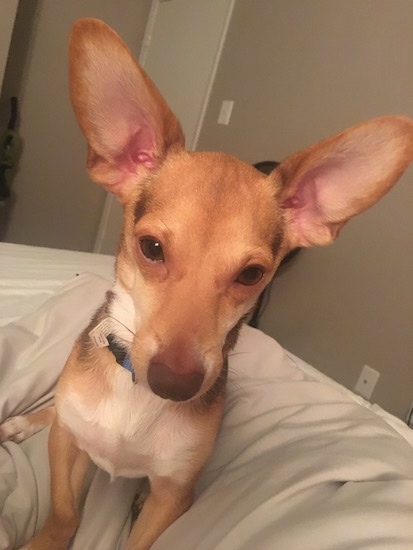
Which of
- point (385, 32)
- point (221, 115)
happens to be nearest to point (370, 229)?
point (385, 32)

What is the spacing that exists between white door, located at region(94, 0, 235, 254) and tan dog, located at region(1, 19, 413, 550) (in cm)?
347

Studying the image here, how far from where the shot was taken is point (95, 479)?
1534 mm

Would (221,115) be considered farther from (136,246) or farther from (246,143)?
(136,246)

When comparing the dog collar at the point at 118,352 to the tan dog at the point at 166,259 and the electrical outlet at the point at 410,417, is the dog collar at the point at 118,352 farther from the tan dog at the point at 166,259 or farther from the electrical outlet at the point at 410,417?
the electrical outlet at the point at 410,417

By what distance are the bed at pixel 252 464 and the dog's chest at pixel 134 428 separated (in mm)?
177

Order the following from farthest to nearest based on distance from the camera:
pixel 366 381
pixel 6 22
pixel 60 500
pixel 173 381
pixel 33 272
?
pixel 6 22 < pixel 366 381 < pixel 33 272 < pixel 60 500 < pixel 173 381

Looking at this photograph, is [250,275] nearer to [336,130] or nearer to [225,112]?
[336,130]

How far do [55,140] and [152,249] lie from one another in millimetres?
4284

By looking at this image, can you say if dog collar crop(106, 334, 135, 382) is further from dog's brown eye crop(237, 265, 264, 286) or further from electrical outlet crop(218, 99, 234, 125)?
electrical outlet crop(218, 99, 234, 125)

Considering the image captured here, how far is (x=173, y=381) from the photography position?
3.03ft

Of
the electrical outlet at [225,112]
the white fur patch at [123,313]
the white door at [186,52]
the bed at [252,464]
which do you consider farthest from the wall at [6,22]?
the white fur patch at [123,313]

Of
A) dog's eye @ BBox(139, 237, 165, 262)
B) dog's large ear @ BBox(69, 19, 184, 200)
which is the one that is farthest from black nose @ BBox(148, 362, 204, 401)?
dog's large ear @ BBox(69, 19, 184, 200)

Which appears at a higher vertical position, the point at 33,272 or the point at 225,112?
the point at 225,112

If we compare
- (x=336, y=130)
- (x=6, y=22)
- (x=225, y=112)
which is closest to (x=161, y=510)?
(x=336, y=130)
